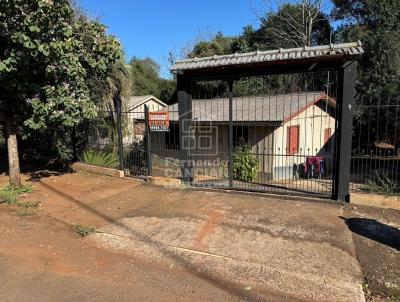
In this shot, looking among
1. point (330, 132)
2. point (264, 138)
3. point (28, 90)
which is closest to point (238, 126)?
point (264, 138)

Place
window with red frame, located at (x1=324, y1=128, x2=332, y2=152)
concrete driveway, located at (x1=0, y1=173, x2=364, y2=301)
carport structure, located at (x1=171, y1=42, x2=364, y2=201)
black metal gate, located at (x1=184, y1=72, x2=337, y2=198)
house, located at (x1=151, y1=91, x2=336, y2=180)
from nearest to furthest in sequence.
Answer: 1. concrete driveway, located at (x1=0, y1=173, x2=364, y2=301)
2. carport structure, located at (x1=171, y1=42, x2=364, y2=201)
3. black metal gate, located at (x1=184, y1=72, x2=337, y2=198)
4. house, located at (x1=151, y1=91, x2=336, y2=180)
5. window with red frame, located at (x1=324, y1=128, x2=332, y2=152)

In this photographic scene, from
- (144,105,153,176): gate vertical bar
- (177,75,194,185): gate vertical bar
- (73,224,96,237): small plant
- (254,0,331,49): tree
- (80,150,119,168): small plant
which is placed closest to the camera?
(73,224,96,237): small plant

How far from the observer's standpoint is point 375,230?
5383 mm

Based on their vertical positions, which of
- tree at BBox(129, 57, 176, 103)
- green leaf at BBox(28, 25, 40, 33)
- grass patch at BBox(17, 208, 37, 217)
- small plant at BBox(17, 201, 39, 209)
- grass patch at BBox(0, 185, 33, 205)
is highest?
tree at BBox(129, 57, 176, 103)

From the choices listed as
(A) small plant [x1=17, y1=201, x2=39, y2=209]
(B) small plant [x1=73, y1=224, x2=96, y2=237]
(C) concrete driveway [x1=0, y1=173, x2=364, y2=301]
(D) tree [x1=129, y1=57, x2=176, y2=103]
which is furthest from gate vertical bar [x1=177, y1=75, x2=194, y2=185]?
(D) tree [x1=129, y1=57, x2=176, y2=103]

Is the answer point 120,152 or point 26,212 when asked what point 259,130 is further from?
point 26,212

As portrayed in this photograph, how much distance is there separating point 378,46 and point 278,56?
18.0 m

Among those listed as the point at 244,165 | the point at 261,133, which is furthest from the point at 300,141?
the point at 244,165

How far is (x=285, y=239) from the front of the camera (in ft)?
16.7

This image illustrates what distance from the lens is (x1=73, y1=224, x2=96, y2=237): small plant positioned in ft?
18.3

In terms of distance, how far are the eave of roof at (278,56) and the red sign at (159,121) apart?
3.78 ft

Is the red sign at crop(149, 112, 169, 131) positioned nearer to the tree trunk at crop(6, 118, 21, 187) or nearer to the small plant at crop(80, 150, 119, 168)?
the small plant at crop(80, 150, 119, 168)

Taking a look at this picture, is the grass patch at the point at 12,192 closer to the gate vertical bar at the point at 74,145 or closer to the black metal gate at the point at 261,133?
the gate vertical bar at the point at 74,145

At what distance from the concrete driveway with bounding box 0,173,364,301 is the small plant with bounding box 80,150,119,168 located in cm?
251
